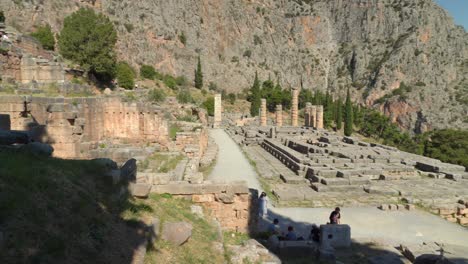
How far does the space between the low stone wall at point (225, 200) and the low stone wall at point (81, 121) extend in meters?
4.59

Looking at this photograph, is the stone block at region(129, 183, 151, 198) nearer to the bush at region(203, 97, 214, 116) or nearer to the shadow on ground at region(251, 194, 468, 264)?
the shadow on ground at region(251, 194, 468, 264)

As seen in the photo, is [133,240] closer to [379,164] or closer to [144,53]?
[379,164]

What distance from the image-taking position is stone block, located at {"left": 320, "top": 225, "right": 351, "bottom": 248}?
9.69 metres

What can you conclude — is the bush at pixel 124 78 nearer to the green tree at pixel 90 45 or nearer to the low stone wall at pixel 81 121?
the green tree at pixel 90 45

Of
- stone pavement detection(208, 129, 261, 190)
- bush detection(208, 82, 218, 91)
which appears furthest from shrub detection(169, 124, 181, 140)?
bush detection(208, 82, 218, 91)

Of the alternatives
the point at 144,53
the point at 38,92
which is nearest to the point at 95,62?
the point at 38,92

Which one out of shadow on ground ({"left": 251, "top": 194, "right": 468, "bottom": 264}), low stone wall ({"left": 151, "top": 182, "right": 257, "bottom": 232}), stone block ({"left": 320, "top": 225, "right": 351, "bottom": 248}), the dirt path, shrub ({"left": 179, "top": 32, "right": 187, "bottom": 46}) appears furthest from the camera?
shrub ({"left": 179, "top": 32, "right": 187, "bottom": 46})

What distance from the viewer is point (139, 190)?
7371 mm

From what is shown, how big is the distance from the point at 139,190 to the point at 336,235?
5.81m

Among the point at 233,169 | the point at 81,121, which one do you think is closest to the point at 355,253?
the point at 81,121

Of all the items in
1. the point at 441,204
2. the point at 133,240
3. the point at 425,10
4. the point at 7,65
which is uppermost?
the point at 425,10

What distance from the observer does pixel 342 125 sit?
73250 millimetres

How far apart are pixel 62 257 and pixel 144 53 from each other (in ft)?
199

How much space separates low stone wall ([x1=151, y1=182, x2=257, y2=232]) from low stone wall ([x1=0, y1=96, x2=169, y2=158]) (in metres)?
4.59
